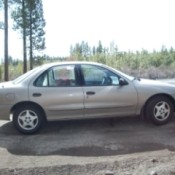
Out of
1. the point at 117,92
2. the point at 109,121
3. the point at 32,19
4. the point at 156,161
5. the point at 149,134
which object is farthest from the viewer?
the point at 32,19

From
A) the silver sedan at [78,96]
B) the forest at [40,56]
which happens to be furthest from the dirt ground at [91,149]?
the forest at [40,56]

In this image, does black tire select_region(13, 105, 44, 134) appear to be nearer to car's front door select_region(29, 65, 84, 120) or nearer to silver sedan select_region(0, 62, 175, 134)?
silver sedan select_region(0, 62, 175, 134)

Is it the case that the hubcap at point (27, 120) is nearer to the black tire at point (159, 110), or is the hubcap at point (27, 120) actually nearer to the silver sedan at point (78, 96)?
the silver sedan at point (78, 96)

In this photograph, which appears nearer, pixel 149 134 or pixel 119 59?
pixel 149 134

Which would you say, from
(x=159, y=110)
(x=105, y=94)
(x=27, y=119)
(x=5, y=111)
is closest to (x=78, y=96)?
(x=105, y=94)

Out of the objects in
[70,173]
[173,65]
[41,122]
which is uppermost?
[173,65]

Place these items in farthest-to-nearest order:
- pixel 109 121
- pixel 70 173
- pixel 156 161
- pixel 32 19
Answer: pixel 32 19 < pixel 109 121 < pixel 156 161 < pixel 70 173

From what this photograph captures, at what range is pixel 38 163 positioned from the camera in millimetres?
5340

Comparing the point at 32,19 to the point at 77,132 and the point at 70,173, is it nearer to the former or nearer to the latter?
the point at 77,132

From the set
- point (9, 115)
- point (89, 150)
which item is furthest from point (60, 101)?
point (89, 150)

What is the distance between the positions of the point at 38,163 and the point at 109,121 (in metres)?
3.07

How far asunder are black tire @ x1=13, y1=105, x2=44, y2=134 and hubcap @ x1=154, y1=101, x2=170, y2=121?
97.9 inches

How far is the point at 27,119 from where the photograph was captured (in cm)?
719

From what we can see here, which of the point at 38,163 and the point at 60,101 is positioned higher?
the point at 60,101
